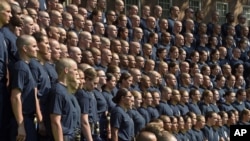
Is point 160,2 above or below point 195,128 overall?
above

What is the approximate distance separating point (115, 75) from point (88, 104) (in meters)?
2.24

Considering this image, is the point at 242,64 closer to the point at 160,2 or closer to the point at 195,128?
the point at 195,128

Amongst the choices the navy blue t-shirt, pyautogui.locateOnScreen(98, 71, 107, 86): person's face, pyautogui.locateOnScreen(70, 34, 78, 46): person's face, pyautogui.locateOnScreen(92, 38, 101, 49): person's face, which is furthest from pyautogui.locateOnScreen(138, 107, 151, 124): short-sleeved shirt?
pyautogui.locateOnScreen(70, 34, 78, 46): person's face

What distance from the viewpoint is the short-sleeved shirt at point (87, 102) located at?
393 inches

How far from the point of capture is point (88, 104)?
33.1 ft

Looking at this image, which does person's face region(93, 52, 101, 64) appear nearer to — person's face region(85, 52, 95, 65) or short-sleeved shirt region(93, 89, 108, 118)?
person's face region(85, 52, 95, 65)

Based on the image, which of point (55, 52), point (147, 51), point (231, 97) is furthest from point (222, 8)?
point (55, 52)

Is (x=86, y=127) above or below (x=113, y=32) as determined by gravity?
below

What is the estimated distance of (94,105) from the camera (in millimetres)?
10438

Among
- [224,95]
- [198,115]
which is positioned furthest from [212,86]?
[198,115]

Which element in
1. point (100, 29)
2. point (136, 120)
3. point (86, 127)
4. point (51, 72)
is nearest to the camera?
point (51, 72)

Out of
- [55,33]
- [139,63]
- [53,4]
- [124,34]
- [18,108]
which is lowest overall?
[18,108]

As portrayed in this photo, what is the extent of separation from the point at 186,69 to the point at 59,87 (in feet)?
24.5

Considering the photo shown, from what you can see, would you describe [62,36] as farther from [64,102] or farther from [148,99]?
[64,102]
